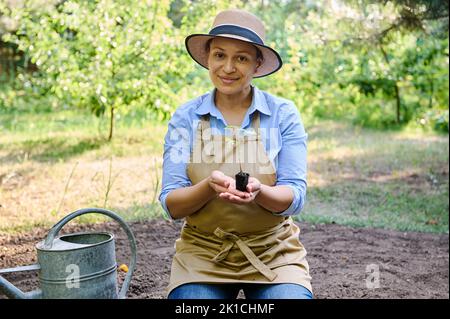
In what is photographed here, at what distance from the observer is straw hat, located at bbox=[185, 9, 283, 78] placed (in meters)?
1.92

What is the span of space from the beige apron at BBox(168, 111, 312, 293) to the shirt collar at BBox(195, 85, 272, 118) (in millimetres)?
49

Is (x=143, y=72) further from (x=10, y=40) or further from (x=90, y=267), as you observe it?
(x=90, y=267)

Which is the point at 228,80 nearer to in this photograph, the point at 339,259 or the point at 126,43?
the point at 126,43

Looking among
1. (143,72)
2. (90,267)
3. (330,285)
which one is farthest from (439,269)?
(90,267)

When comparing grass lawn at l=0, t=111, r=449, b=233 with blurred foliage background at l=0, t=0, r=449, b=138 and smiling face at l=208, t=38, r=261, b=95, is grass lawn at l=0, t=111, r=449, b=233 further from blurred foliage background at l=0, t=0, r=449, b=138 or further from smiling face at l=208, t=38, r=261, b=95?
smiling face at l=208, t=38, r=261, b=95

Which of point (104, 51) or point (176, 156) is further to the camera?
point (104, 51)

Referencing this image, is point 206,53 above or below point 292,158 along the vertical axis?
above

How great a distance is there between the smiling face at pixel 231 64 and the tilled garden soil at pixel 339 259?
3.02 feet

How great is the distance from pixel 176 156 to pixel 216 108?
0.23m

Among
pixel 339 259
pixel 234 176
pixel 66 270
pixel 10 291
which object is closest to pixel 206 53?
pixel 234 176

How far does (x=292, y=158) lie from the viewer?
1958 millimetres

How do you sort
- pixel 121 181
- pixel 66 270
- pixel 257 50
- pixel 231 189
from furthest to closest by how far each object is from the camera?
pixel 121 181, pixel 257 50, pixel 231 189, pixel 66 270

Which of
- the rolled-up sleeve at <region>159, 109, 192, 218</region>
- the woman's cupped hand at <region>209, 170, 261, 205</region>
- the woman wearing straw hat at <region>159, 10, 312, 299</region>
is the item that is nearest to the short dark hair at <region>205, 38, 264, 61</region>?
the woman wearing straw hat at <region>159, 10, 312, 299</region>
